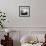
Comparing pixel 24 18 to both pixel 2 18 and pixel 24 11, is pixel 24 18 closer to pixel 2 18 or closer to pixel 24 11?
pixel 24 11

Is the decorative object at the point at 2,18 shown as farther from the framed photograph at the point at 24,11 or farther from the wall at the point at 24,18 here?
the framed photograph at the point at 24,11

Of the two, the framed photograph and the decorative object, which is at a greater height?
the framed photograph

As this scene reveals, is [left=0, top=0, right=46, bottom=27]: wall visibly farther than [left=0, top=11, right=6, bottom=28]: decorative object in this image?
Yes

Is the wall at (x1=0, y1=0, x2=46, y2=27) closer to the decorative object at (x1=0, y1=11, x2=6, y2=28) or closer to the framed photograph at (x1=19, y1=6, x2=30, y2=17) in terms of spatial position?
the framed photograph at (x1=19, y1=6, x2=30, y2=17)

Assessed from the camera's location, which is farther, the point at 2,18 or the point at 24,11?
the point at 24,11

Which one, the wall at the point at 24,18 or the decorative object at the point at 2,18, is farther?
the wall at the point at 24,18

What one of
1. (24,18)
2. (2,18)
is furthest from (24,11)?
(2,18)

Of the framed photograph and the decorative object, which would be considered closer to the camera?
the decorative object

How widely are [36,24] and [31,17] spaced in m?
0.23

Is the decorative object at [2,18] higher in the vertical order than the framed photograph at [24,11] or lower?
lower

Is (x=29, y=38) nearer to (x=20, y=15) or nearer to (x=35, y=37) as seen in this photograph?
(x=35, y=37)

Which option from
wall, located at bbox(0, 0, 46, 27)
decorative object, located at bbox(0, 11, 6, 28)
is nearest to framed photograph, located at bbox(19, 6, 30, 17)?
wall, located at bbox(0, 0, 46, 27)

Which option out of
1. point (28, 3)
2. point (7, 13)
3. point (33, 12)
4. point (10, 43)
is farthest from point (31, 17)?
point (10, 43)

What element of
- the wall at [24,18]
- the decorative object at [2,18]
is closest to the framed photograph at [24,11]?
the wall at [24,18]
